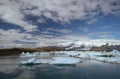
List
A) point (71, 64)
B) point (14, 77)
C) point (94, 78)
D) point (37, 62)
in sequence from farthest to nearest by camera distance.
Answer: point (37, 62) → point (71, 64) → point (14, 77) → point (94, 78)

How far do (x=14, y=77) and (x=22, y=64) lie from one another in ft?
26.7

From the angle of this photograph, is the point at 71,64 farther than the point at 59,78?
Yes

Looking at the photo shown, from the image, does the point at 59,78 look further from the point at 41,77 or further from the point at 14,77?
the point at 14,77

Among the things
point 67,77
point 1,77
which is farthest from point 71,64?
point 1,77

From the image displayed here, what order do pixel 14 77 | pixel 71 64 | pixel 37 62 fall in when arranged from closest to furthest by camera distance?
1. pixel 14 77
2. pixel 71 64
3. pixel 37 62

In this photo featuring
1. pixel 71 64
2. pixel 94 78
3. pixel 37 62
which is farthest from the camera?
pixel 37 62

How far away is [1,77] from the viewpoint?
41.7ft

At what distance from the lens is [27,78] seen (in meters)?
12.0

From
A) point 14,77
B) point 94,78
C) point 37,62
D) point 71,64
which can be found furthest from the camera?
point 37,62

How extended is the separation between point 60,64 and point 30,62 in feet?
12.3

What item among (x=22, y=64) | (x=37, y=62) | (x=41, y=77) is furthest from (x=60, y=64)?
(x=41, y=77)

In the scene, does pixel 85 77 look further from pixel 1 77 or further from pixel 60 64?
pixel 60 64

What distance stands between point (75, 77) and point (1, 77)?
559cm

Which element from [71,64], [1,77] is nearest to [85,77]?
[1,77]
